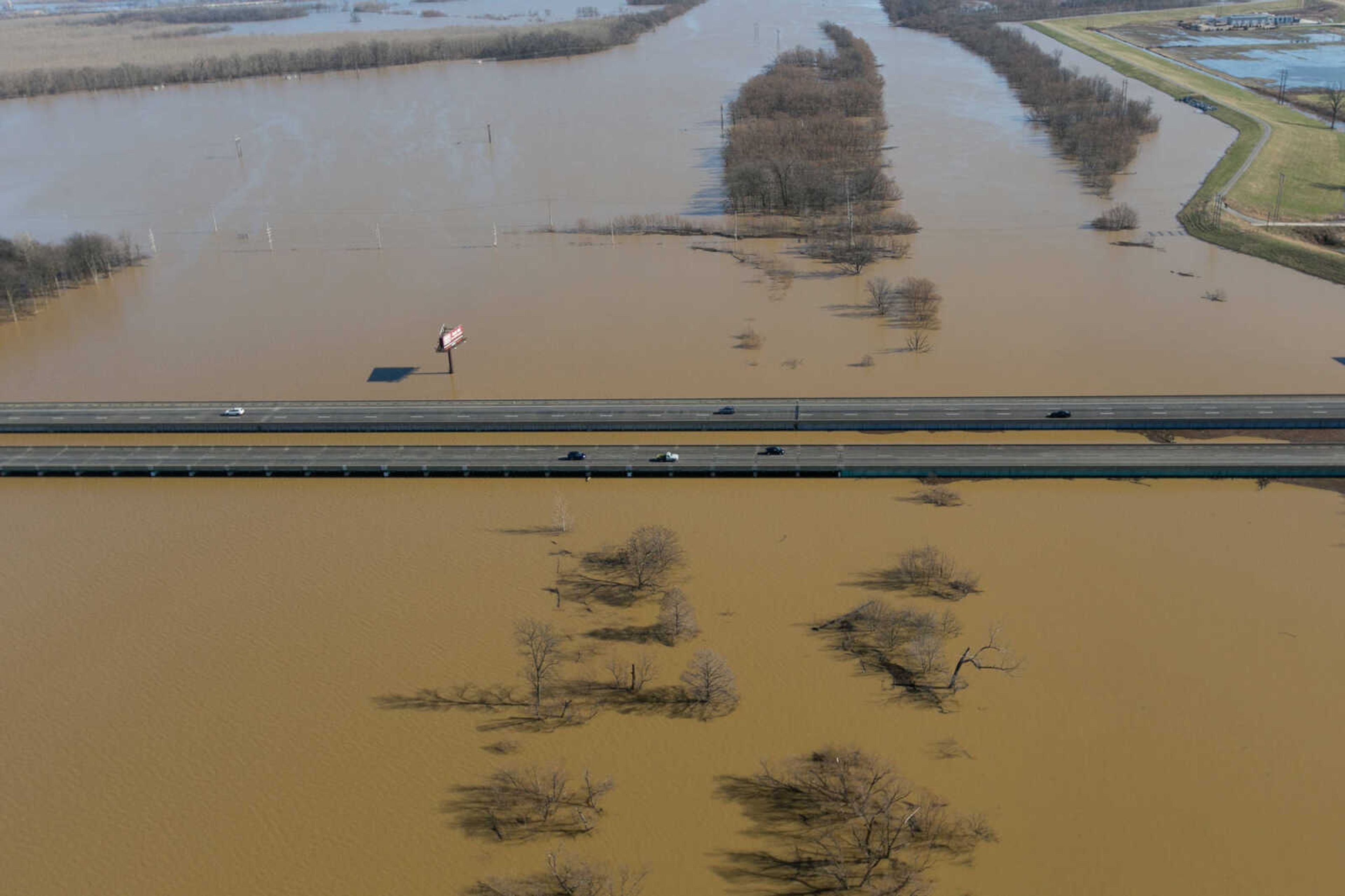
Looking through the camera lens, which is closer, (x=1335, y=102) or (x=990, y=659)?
(x=990, y=659)

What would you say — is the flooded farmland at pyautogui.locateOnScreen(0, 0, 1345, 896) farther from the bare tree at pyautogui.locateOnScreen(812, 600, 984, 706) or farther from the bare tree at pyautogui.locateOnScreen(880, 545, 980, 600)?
the bare tree at pyautogui.locateOnScreen(880, 545, 980, 600)

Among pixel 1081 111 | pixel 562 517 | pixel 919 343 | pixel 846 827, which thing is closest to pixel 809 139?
pixel 1081 111

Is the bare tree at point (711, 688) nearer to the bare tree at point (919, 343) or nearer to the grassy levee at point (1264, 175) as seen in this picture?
the bare tree at point (919, 343)

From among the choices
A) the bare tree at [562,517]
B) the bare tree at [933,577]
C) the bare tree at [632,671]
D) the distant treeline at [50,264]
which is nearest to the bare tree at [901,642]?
the bare tree at [933,577]

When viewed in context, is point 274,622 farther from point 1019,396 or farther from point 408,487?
point 1019,396

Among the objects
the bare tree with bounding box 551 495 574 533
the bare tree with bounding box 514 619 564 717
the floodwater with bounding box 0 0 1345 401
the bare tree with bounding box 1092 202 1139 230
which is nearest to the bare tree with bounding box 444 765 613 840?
the bare tree with bounding box 514 619 564 717

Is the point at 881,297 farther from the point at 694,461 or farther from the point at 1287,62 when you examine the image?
the point at 1287,62
